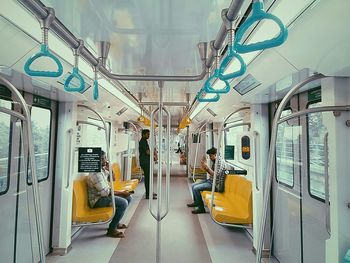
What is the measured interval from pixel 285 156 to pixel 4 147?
323 centimetres

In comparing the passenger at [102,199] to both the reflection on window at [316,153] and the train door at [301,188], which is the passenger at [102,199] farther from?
the reflection on window at [316,153]

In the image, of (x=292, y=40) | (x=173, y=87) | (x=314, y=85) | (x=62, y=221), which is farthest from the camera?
(x=173, y=87)

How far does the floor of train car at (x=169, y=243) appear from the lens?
9.64ft

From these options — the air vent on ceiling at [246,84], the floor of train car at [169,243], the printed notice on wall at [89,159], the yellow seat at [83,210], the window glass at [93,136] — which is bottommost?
the floor of train car at [169,243]

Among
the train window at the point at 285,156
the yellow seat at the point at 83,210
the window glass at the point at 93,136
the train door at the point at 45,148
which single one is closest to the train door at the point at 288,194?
the train window at the point at 285,156

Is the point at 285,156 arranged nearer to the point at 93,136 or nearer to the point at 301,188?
the point at 301,188

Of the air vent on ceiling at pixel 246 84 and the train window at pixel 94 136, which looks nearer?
Answer: the air vent on ceiling at pixel 246 84

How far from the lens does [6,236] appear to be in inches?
87.3

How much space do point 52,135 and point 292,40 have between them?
120 inches

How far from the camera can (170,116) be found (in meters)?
2.95

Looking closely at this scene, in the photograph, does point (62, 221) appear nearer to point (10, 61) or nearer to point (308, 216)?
point (10, 61)

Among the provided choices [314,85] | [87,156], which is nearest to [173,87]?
[87,156]

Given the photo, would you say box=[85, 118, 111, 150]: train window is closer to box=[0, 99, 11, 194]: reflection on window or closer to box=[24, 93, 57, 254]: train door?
box=[24, 93, 57, 254]: train door

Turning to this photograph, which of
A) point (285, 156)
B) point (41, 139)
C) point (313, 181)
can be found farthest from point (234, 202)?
point (41, 139)
